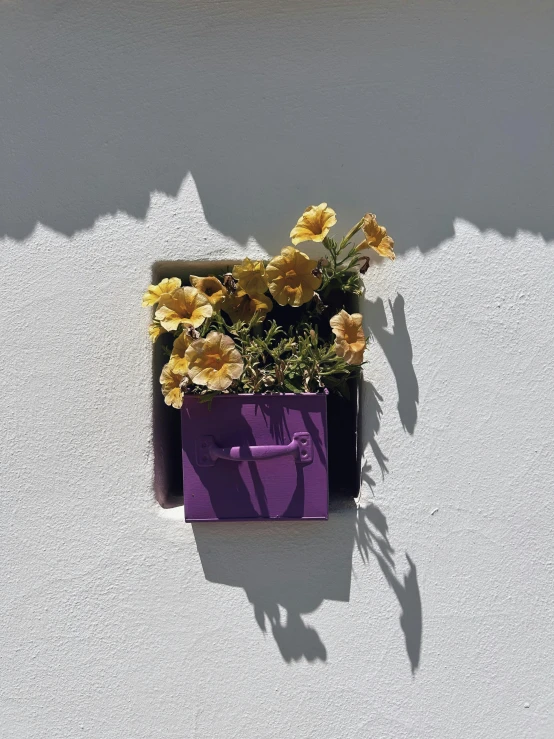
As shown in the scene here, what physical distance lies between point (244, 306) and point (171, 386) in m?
0.31

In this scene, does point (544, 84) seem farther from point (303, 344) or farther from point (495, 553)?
point (495, 553)

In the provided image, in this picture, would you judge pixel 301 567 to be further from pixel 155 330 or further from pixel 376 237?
pixel 376 237

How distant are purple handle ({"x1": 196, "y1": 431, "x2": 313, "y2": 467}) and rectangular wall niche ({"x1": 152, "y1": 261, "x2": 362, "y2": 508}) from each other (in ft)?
0.76

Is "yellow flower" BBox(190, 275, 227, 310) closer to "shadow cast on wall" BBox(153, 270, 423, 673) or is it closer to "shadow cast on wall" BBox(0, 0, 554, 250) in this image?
"shadow cast on wall" BBox(0, 0, 554, 250)

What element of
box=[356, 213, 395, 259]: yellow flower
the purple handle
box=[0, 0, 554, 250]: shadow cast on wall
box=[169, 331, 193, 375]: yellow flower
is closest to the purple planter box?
the purple handle

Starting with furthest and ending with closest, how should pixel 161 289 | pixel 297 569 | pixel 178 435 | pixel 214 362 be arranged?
pixel 178 435 < pixel 297 569 < pixel 161 289 < pixel 214 362

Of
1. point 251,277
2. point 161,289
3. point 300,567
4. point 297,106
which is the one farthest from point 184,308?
point 300,567

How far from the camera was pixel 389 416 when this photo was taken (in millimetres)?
1871

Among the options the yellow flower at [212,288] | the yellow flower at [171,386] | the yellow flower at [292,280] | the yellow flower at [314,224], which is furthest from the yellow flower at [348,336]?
the yellow flower at [171,386]

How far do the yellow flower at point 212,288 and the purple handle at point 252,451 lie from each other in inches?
15.1

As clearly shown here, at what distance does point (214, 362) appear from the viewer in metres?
1.61

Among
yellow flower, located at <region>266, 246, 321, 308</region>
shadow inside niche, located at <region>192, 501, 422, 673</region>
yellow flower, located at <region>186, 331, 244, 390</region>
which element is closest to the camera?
yellow flower, located at <region>186, 331, 244, 390</region>

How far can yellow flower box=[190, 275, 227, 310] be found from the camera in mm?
1747

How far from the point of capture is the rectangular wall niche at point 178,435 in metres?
1.91
